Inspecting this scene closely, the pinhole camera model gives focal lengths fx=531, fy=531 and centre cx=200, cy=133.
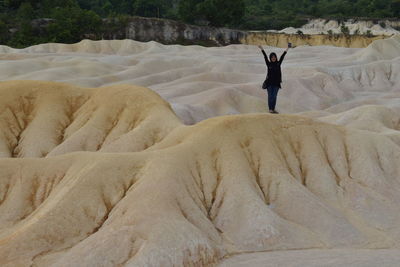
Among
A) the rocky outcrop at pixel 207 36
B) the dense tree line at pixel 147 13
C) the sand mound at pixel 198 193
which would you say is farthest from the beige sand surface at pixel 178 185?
the rocky outcrop at pixel 207 36

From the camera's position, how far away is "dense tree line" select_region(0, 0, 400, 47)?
68.7 metres

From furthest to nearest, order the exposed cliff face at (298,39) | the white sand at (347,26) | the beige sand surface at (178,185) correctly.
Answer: the white sand at (347,26) < the exposed cliff face at (298,39) < the beige sand surface at (178,185)

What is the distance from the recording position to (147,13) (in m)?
99.2

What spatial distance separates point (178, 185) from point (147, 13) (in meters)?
87.6

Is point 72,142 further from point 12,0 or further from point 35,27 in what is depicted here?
point 12,0

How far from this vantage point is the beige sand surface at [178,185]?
45.8 ft

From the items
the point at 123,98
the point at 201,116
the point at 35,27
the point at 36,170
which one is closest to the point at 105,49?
the point at 35,27

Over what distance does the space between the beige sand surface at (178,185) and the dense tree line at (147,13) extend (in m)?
46.7

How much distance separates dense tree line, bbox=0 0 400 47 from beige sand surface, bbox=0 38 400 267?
46681 mm

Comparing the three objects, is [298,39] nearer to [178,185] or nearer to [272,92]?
[272,92]

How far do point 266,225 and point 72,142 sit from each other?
9832 mm

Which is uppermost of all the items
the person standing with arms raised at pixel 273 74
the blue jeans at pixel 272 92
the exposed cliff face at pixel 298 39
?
the person standing with arms raised at pixel 273 74

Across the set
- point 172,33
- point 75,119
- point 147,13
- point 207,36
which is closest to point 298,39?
point 207,36

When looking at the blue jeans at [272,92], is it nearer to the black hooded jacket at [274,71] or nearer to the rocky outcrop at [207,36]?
the black hooded jacket at [274,71]
